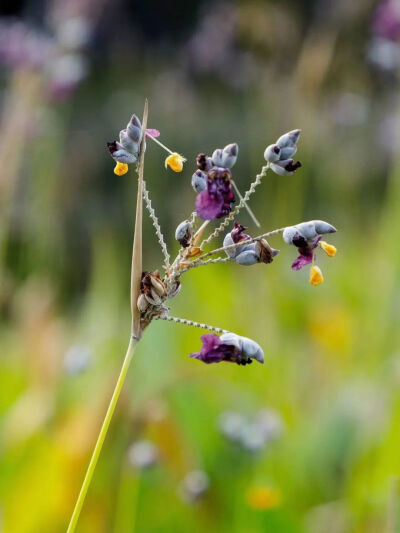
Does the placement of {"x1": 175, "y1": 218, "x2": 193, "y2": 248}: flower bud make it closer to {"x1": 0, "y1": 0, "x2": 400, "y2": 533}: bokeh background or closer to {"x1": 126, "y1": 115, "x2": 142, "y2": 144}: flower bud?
{"x1": 126, "y1": 115, "x2": 142, "y2": 144}: flower bud

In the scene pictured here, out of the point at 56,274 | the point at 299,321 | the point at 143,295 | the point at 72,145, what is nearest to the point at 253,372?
the point at 299,321

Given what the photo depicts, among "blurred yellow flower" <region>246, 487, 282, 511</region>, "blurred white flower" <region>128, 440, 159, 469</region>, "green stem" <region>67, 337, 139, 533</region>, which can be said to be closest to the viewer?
"green stem" <region>67, 337, 139, 533</region>

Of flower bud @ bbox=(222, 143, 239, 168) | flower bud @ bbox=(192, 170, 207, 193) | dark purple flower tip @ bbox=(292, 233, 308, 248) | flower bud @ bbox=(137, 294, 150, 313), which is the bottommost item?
flower bud @ bbox=(137, 294, 150, 313)

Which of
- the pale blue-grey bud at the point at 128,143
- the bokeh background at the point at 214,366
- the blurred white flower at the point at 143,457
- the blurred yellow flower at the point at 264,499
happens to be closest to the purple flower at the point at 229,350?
the pale blue-grey bud at the point at 128,143

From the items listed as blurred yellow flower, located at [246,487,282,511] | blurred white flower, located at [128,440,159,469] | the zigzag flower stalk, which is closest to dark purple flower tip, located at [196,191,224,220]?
the zigzag flower stalk

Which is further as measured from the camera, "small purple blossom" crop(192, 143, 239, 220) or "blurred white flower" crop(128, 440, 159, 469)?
"blurred white flower" crop(128, 440, 159, 469)

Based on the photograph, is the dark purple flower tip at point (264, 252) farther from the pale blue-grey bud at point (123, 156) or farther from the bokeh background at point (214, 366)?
the bokeh background at point (214, 366)

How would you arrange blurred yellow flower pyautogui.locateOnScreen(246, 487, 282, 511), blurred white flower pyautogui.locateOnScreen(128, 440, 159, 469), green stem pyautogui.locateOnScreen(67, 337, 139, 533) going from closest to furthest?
1. green stem pyautogui.locateOnScreen(67, 337, 139, 533)
2. blurred white flower pyautogui.locateOnScreen(128, 440, 159, 469)
3. blurred yellow flower pyautogui.locateOnScreen(246, 487, 282, 511)

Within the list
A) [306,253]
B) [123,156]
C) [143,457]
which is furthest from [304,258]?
[143,457]

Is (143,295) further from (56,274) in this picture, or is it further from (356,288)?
(56,274)
